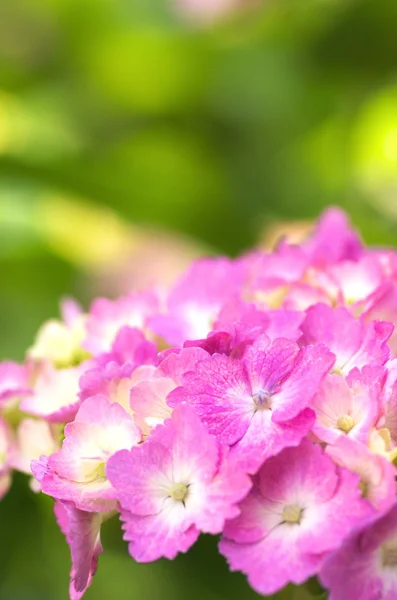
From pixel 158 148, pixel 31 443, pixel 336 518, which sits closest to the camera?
pixel 336 518

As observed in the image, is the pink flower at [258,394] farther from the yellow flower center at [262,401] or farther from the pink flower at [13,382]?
the pink flower at [13,382]

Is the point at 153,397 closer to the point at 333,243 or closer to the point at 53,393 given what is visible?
the point at 53,393

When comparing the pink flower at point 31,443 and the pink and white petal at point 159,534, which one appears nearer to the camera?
the pink and white petal at point 159,534

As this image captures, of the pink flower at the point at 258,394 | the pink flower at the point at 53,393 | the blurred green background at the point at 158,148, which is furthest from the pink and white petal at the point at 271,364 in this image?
the blurred green background at the point at 158,148

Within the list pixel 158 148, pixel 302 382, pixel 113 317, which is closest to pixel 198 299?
pixel 113 317

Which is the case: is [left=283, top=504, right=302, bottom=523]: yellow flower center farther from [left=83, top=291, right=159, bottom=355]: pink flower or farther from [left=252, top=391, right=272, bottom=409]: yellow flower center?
[left=83, top=291, right=159, bottom=355]: pink flower

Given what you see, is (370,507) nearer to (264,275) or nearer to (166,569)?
(264,275)

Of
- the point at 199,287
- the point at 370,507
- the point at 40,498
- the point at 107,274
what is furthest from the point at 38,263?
the point at 370,507
